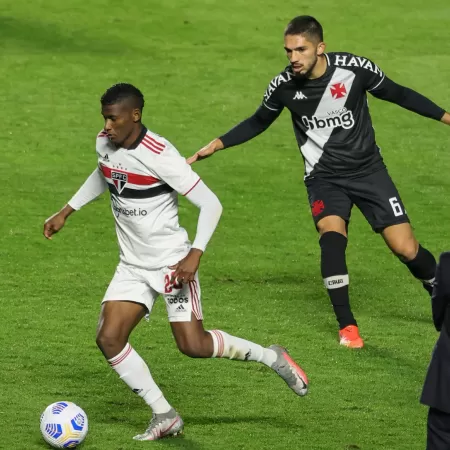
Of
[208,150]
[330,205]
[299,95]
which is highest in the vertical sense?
[299,95]

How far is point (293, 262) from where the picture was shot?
11703 mm

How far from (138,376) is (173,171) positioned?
116 centimetres

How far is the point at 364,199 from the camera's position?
930cm

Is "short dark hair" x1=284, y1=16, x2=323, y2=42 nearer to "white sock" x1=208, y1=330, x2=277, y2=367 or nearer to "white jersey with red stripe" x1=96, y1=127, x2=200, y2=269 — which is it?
"white jersey with red stripe" x1=96, y1=127, x2=200, y2=269

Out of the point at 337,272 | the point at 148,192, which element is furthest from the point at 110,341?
the point at 337,272

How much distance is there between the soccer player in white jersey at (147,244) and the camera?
7250mm

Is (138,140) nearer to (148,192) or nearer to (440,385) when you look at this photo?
(148,192)

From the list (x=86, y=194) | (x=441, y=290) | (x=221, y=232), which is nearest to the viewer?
Result: (x=441, y=290)

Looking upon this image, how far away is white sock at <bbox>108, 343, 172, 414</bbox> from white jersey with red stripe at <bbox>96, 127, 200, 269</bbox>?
53 centimetres

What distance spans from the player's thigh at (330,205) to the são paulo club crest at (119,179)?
90.1 inches

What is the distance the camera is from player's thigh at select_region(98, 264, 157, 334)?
7320 mm

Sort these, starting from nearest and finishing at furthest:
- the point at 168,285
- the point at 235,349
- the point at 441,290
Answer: the point at 441,290 < the point at 168,285 < the point at 235,349

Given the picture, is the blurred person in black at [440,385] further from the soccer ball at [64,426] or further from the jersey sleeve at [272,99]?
the jersey sleeve at [272,99]

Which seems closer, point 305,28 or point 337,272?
point 305,28
